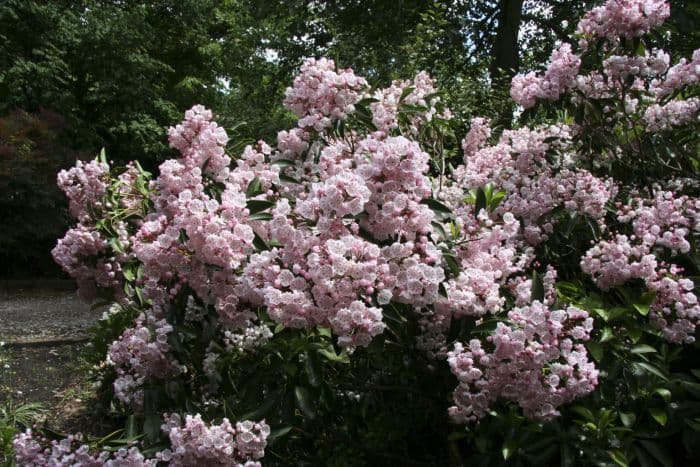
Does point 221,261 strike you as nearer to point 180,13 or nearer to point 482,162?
point 482,162

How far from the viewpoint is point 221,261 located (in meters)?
1.82

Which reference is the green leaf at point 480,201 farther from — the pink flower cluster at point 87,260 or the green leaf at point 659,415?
→ the pink flower cluster at point 87,260

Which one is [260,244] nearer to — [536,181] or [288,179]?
[288,179]

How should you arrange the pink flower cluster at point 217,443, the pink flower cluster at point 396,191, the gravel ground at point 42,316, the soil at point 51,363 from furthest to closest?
the gravel ground at point 42,316 → the soil at point 51,363 → the pink flower cluster at point 396,191 → the pink flower cluster at point 217,443

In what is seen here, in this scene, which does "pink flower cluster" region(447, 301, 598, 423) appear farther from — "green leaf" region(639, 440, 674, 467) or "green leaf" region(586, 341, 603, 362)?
"green leaf" region(639, 440, 674, 467)

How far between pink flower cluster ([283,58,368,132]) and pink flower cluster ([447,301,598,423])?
38.4 inches

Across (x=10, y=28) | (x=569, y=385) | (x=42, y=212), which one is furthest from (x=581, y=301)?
(x=10, y=28)

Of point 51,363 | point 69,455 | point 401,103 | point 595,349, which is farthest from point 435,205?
point 51,363

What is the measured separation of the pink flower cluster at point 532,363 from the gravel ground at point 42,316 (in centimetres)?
377

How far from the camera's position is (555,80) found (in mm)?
2666

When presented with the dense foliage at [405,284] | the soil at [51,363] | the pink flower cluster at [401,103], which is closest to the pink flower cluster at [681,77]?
the dense foliage at [405,284]

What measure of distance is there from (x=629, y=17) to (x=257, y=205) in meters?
1.69

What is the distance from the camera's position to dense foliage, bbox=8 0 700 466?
173cm

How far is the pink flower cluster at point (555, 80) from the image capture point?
2631 mm
